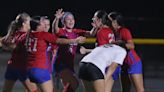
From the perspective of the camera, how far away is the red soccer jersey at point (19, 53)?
27.6ft

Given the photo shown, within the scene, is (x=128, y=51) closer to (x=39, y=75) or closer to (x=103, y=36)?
(x=103, y=36)

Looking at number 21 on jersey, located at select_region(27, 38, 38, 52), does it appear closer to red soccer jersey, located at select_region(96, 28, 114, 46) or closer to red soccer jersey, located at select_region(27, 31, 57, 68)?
red soccer jersey, located at select_region(27, 31, 57, 68)

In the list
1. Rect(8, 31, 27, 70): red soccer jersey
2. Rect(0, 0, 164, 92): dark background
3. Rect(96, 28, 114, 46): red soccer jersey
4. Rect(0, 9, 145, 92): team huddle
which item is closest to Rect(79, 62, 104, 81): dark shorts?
Rect(0, 9, 145, 92): team huddle

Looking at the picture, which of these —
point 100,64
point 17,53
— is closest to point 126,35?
point 17,53

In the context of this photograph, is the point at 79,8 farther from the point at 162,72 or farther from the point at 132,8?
the point at 162,72

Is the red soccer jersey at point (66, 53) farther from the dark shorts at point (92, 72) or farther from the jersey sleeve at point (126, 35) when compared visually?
the dark shorts at point (92, 72)

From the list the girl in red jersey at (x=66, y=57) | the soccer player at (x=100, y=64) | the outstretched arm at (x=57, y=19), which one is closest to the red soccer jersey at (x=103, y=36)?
the girl in red jersey at (x=66, y=57)

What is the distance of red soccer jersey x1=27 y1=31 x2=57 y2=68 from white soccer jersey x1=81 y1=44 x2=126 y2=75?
1090mm

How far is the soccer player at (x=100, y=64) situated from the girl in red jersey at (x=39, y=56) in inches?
39.9

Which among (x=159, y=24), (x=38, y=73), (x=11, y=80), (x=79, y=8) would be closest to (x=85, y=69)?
(x=38, y=73)

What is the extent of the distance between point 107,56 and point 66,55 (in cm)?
267

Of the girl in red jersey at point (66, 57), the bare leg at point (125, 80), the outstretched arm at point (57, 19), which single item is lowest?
the bare leg at point (125, 80)

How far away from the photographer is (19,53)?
8562 millimetres

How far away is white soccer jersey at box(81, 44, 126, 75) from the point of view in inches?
278
